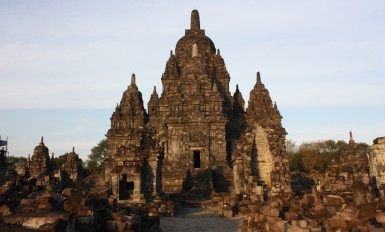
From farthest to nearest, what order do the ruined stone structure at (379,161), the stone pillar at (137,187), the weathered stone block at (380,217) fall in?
the stone pillar at (137,187) < the ruined stone structure at (379,161) < the weathered stone block at (380,217)

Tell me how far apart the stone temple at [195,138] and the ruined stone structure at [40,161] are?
5.68 m

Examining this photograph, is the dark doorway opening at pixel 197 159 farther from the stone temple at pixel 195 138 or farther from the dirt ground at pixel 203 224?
the dirt ground at pixel 203 224

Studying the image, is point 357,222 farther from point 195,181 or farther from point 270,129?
point 195,181

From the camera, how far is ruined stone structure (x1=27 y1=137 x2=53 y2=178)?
32.5 m

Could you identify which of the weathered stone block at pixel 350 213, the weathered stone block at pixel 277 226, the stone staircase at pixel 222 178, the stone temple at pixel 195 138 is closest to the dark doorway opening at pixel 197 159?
the stone temple at pixel 195 138

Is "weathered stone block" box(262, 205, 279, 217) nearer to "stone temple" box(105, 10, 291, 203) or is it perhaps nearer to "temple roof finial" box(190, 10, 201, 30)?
"stone temple" box(105, 10, 291, 203)

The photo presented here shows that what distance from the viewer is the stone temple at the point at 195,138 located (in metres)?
18.1

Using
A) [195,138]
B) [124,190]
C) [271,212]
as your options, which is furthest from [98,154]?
[271,212]

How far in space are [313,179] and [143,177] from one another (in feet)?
40.8

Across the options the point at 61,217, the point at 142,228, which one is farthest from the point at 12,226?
the point at 142,228

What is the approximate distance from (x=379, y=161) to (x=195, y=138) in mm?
17918

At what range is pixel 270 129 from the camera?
743 inches

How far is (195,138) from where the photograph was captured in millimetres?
28297

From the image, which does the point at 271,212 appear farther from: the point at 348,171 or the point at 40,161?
the point at 40,161
